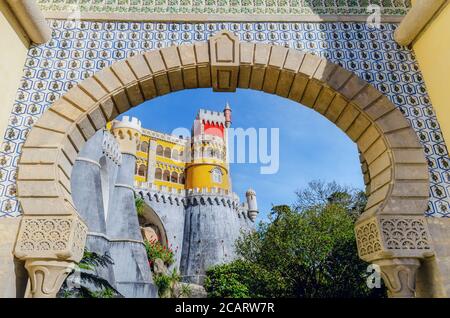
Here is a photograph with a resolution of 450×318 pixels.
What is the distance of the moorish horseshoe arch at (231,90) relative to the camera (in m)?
3.19

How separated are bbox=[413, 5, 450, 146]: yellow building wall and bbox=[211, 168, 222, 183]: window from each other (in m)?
27.9

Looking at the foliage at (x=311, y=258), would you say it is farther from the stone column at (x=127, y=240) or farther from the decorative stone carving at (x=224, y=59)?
the decorative stone carving at (x=224, y=59)

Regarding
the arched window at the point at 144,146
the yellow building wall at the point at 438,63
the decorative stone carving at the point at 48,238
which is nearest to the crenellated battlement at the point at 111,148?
the decorative stone carving at the point at 48,238

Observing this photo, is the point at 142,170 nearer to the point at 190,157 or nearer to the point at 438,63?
the point at 190,157

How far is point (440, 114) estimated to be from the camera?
3898 millimetres

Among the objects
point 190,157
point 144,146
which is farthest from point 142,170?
point 190,157

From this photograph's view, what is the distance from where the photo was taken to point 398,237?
3.28 meters

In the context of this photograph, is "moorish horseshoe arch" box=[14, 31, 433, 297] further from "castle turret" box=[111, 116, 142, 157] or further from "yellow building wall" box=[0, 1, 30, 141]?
"castle turret" box=[111, 116, 142, 157]

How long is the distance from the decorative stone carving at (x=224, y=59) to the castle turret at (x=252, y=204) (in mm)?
28051

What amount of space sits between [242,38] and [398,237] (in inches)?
115

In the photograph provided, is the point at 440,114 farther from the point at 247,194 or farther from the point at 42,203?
the point at 247,194

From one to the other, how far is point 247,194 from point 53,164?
101 feet
